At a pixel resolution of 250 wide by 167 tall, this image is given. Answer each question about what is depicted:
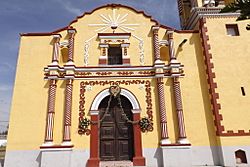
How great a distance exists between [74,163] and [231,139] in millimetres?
7470

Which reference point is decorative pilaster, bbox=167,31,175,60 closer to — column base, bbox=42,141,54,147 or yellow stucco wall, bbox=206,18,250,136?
yellow stucco wall, bbox=206,18,250,136

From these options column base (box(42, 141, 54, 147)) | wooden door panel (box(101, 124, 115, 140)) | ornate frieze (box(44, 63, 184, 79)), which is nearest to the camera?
column base (box(42, 141, 54, 147))

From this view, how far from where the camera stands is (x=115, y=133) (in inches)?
420

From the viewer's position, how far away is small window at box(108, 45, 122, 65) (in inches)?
482

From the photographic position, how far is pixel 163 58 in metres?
13.5

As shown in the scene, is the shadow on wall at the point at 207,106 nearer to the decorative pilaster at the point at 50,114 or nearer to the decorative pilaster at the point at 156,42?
the decorative pilaster at the point at 156,42

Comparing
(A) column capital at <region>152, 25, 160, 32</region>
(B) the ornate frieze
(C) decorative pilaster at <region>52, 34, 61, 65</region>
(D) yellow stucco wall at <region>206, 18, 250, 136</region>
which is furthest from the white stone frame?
(D) yellow stucco wall at <region>206, 18, 250, 136</region>

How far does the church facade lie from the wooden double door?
49mm

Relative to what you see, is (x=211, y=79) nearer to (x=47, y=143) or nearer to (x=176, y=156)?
(x=176, y=156)

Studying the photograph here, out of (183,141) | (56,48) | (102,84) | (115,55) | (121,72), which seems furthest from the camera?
(115,55)

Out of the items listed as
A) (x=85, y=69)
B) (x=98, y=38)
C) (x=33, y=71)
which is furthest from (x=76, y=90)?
(x=98, y=38)

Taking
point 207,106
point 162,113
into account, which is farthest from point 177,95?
point 207,106

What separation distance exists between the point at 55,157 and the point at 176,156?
18.2 ft

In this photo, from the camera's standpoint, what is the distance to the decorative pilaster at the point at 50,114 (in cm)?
1004
